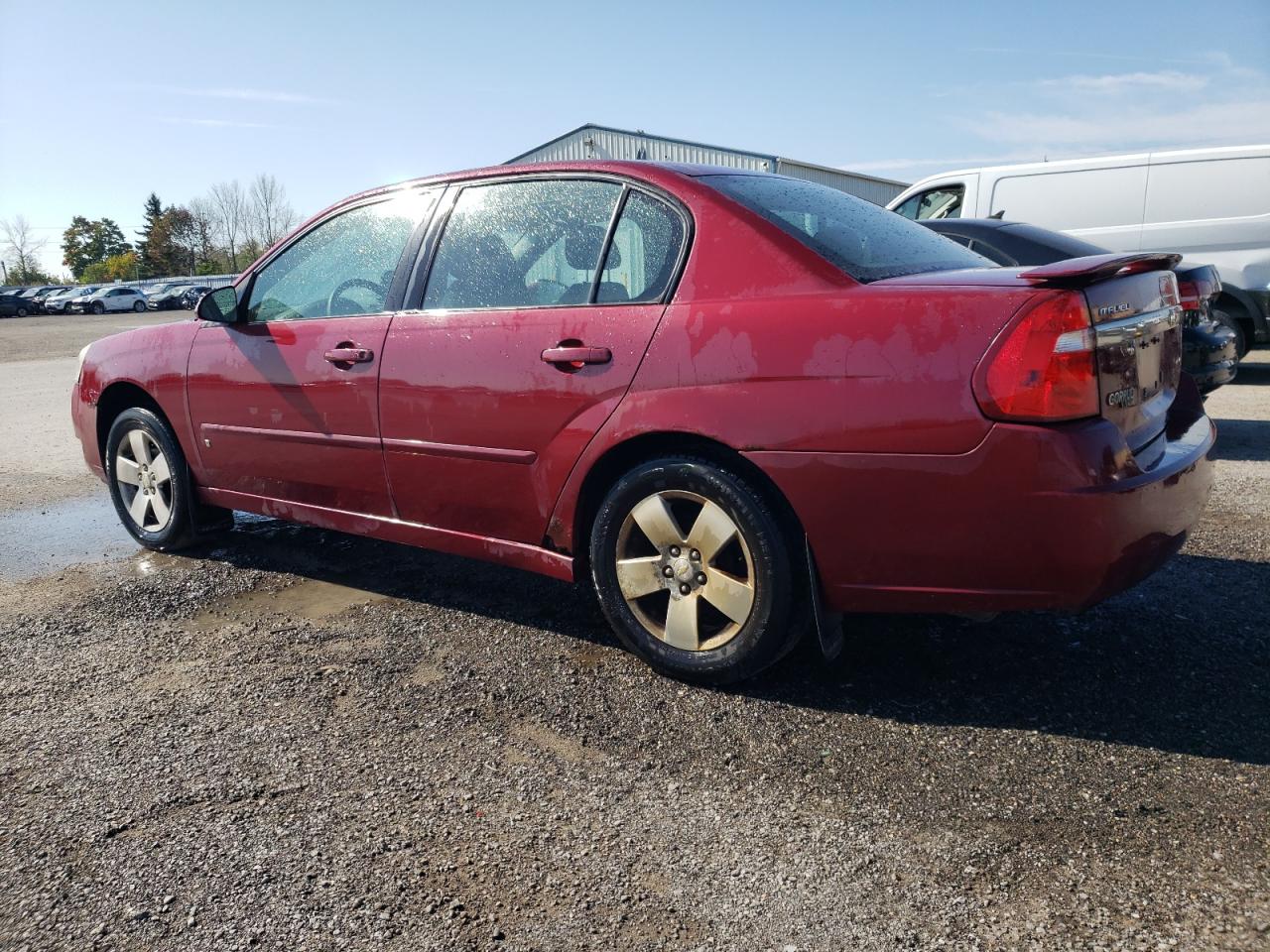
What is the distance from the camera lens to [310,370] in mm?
4027

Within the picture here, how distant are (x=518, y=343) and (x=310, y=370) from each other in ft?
3.61

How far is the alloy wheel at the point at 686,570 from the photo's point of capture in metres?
3.06

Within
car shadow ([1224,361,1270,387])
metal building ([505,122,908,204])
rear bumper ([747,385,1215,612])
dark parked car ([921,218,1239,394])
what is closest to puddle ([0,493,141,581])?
rear bumper ([747,385,1215,612])

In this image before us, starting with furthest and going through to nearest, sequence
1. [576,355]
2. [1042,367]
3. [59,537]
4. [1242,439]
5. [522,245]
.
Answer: [1242,439] < [59,537] < [522,245] < [576,355] < [1042,367]

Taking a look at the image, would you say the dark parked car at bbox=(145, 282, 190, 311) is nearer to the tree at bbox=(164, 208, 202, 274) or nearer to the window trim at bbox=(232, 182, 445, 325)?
the tree at bbox=(164, 208, 202, 274)

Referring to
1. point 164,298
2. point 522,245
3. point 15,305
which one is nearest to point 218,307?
point 522,245

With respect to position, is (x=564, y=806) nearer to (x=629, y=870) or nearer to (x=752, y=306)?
(x=629, y=870)

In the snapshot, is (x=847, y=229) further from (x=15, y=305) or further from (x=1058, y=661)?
(x=15, y=305)

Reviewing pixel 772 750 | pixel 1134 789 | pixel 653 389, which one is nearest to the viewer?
pixel 1134 789

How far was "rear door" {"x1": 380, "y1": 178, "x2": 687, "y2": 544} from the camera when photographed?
3232 millimetres

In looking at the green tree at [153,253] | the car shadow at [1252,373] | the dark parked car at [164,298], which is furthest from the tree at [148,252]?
the car shadow at [1252,373]

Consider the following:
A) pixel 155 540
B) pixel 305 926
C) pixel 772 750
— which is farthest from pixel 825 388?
pixel 155 540

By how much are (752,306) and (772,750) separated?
49.1 inches

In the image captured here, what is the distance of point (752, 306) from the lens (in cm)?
295
